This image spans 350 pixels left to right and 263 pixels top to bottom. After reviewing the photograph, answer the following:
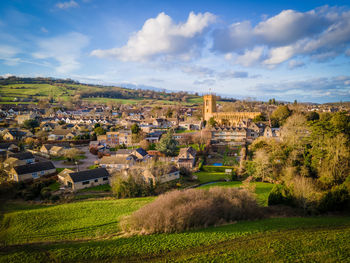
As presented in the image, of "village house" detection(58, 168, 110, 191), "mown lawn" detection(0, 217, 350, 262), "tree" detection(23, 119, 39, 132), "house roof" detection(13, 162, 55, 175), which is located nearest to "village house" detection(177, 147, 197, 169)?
"village house" detection(58, 168, 110, 191)

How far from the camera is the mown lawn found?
10.8 meters

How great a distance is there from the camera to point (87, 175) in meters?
25.9

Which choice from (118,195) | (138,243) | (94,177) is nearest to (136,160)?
(94,177)

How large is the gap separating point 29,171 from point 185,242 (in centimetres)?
2532

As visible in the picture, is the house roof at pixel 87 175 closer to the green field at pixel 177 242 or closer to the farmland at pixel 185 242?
the green field at pixel 177 242

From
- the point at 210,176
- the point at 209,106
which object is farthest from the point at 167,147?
the point at 209,106

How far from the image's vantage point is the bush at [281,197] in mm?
18109

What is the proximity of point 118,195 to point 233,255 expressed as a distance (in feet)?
50.1

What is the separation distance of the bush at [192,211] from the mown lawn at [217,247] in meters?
0.70

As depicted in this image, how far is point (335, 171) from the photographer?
22.8 meters

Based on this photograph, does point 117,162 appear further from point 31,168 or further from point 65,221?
point 65,221

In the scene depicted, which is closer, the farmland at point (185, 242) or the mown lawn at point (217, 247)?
the mown lawn at point (217, 247)

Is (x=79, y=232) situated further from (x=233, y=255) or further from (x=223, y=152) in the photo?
(x=223, y=152)

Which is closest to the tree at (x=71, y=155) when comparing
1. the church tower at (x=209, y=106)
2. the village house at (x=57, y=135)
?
the village house at (x=57, y=135)
